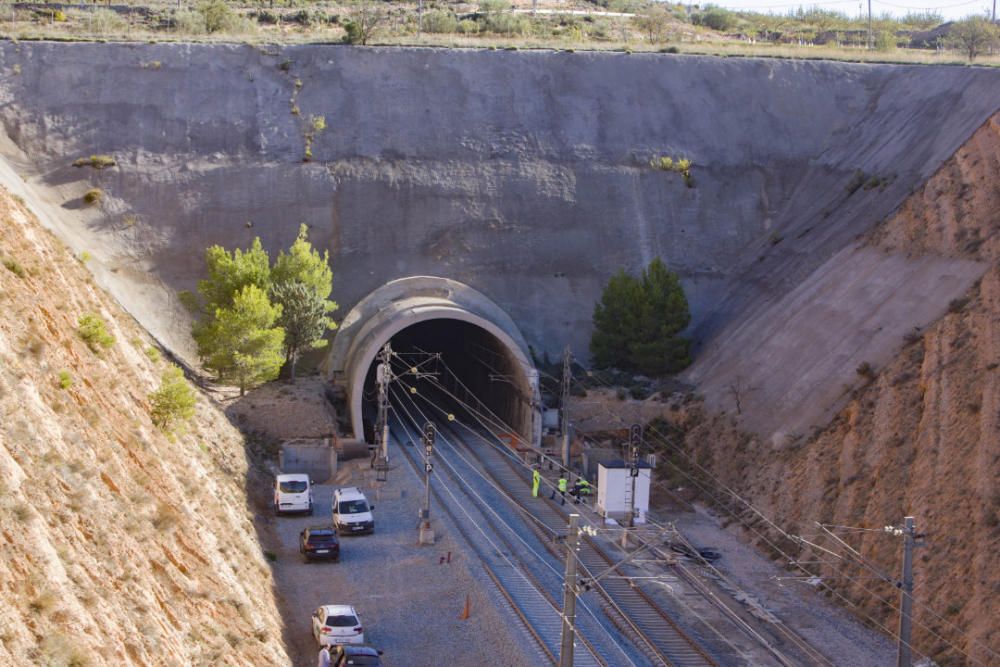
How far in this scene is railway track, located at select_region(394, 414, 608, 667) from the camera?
1150 inches

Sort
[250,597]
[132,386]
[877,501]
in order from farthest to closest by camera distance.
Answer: [877,501], [132,386], [250,597]

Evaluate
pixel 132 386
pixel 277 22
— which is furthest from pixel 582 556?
pixel 277 22

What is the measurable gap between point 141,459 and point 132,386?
5352 mm

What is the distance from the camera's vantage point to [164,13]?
7969 centimetres

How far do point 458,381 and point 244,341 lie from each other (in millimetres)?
13280

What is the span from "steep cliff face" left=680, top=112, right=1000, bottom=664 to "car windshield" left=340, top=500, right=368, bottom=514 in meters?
11.6

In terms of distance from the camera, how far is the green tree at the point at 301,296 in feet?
158

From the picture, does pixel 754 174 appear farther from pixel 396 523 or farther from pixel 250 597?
pixel 250 597

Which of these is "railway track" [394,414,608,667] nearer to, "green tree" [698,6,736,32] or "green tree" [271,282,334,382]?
"green tree" [271,282,334,382]

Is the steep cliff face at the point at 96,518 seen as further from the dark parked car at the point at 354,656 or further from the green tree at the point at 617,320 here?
the green tree at the point at 617,320

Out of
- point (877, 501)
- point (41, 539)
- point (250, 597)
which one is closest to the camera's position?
point (41, 539)

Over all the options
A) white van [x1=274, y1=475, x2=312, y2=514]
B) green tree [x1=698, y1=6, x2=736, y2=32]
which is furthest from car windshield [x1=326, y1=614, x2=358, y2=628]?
green tree [x1=698, y1=6, x2=736, y2=32]

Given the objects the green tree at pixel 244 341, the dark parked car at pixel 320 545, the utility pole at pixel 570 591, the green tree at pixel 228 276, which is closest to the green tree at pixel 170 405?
the dark parked car at pixel 320 545

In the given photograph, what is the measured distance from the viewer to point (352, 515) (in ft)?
124
